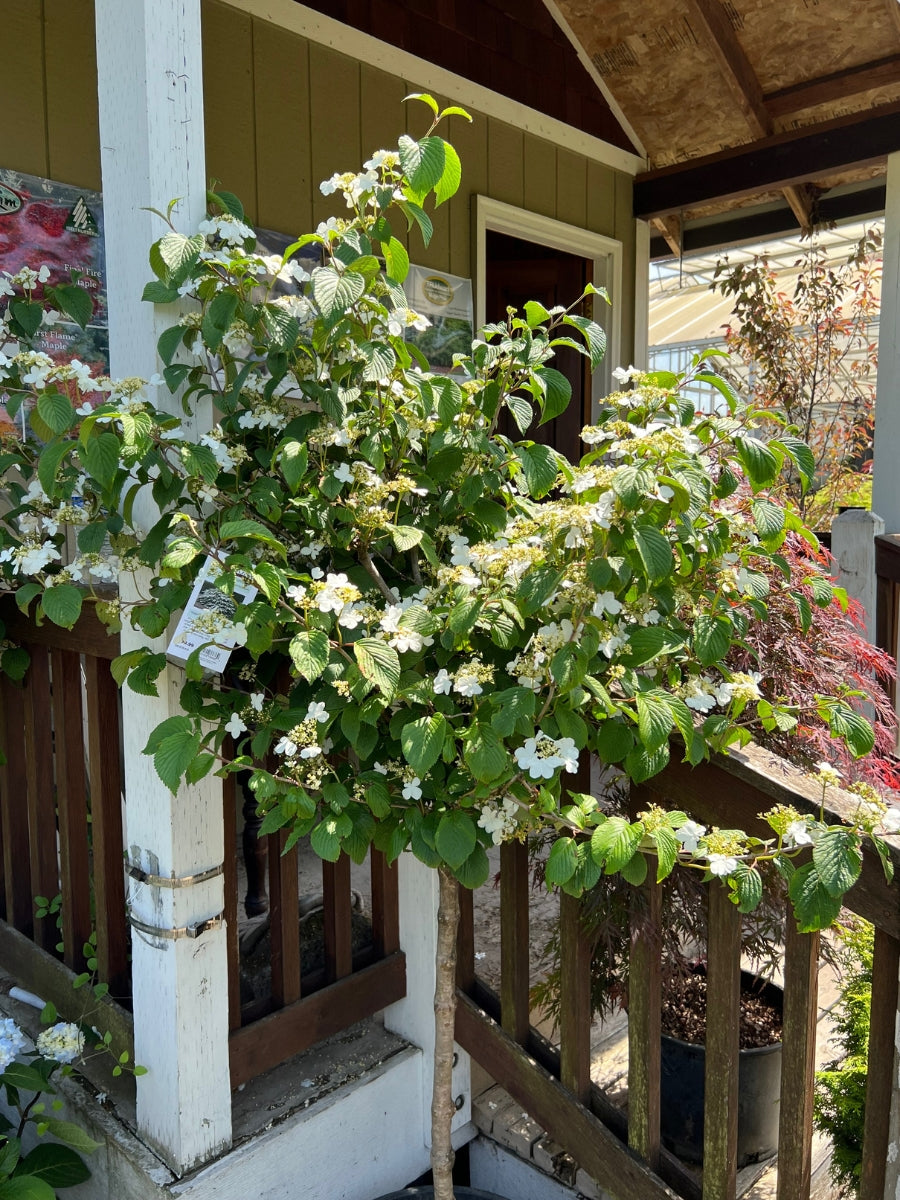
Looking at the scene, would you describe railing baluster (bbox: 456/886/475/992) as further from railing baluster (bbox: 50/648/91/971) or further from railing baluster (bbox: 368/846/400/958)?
railing baluster (bbox: 50/648/91/971)

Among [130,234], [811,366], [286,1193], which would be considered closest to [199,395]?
[130,234]

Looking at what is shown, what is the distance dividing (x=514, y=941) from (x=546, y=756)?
0.75 meters

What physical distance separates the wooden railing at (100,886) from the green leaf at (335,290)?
736mm

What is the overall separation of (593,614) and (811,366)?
14.7 feet

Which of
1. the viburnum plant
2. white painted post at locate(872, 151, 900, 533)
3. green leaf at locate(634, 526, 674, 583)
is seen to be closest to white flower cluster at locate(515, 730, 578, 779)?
the viburnum plant

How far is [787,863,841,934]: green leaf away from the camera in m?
1.00

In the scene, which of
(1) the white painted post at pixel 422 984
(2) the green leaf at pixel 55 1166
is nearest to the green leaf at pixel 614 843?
(1) the white painted post at pixel 422 984

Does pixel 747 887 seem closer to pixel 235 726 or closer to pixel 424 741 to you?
pixel 424 741

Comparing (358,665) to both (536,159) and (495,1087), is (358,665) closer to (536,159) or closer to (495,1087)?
(495,1087)

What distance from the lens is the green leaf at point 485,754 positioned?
99 cm

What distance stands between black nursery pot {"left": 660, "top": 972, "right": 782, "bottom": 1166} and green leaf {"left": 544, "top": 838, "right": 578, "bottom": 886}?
975 millimetres

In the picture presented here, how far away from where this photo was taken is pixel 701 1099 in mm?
1827

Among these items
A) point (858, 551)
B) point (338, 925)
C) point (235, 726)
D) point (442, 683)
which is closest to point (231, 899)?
point (338, 925)

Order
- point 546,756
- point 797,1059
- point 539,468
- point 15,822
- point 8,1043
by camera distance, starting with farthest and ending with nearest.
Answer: point 15,822, point 8,1043, point 797,1059, point 539,468, point 546,756
